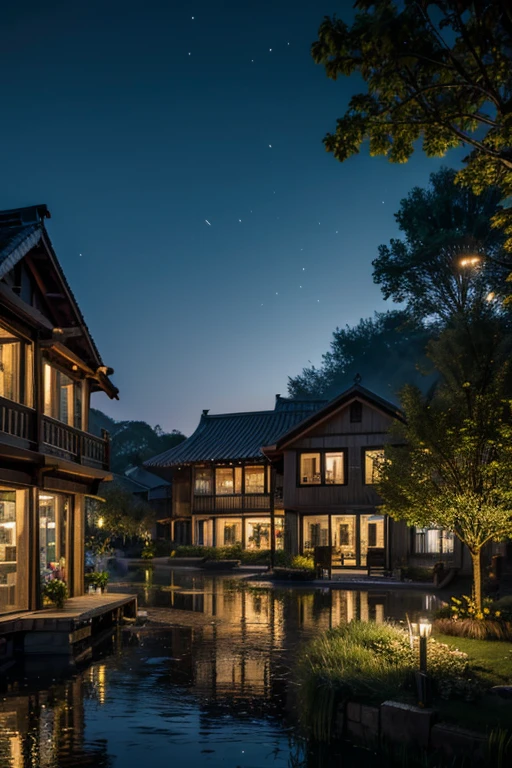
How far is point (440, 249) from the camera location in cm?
5688

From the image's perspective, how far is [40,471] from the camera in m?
19.1

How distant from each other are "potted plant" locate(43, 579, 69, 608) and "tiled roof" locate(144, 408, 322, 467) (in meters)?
34.4

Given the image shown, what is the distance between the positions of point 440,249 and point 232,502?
2153 centimetres

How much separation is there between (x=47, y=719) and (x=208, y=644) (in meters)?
7.27

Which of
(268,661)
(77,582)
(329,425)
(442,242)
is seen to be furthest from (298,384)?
(268,661)

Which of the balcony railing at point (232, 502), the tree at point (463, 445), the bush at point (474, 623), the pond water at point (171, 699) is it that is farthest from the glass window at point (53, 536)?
the balcony railing at point (232, 502)

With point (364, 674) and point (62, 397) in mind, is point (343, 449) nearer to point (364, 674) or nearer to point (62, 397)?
point (62, 397)

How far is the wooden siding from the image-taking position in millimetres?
43438

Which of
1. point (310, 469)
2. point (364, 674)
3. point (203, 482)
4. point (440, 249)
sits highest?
point (440, 249)

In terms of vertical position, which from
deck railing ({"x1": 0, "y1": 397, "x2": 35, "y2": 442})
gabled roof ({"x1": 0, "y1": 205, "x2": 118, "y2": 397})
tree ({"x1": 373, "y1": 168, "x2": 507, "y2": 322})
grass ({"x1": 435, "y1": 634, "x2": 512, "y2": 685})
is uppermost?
tree ({"x1": 373, "y1": 168, "x2": 507, "y2": 322})

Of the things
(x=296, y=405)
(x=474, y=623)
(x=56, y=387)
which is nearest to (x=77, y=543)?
(x=56, y=387)

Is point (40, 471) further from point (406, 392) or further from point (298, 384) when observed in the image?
point (298, 384)

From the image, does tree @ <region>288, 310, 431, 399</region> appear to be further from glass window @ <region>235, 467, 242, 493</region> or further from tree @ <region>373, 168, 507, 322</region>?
glass window @ <region>235, 467, 242, 493</region>

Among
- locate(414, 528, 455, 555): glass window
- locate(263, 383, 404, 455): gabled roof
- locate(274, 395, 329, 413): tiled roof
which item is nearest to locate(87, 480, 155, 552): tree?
locate(274, 395, 329, 413): tiled roof
